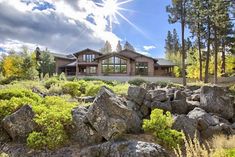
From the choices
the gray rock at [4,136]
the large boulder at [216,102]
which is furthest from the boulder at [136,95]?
the gray rock at [4,136]

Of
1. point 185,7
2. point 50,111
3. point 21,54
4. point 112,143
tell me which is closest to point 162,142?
point 112,143

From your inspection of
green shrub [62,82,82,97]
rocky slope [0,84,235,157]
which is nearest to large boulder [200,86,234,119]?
rocky slope [0,84,235,157]

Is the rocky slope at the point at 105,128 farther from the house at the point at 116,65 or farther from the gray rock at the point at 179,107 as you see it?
the house at the point at 116,65

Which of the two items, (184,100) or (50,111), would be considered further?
(184,100)

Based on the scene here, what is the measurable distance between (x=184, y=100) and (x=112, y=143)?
6304 mm

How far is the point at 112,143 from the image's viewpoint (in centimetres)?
968

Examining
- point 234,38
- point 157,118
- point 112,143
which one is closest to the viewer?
point 112,143

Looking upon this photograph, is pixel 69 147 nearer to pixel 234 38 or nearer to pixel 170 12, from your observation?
pixel 170 12

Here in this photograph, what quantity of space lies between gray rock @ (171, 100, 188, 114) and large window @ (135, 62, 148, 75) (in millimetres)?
40259

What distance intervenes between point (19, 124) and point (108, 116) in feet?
10.8

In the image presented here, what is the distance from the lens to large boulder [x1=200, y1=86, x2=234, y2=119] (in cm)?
1511

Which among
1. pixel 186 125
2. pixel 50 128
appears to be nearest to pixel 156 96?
pixel 186 125

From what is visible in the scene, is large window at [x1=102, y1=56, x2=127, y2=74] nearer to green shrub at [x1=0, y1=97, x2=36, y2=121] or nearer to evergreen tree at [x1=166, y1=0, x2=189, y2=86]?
evergreen tree at [x1=166, y1=0, x2=189, y2=86]

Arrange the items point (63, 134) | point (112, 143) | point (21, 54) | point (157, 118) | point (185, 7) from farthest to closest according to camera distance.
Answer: point (21, 54)
point (185, 7)
point (157, 118)
point (63, 134)
point (112, 143)
